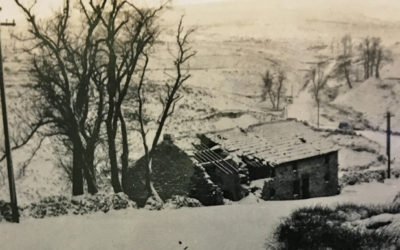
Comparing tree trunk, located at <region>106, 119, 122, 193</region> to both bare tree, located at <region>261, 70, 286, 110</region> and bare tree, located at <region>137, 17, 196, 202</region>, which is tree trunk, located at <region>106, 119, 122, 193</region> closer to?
bare tree, located at <region>137, 17, 196, 202</region>

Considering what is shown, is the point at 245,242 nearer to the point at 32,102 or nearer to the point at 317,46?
the point at 317,46

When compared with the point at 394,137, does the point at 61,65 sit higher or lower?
higher

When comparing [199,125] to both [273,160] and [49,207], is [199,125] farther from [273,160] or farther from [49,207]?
[49,207]

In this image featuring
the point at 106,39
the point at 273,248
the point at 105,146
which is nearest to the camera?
the point at 273,248

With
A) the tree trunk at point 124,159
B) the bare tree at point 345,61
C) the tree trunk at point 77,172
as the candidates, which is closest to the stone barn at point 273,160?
the bare tree at point 345,61

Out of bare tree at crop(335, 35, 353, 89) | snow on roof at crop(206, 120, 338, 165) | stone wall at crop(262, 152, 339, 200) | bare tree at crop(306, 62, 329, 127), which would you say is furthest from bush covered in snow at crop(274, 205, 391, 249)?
bare tree at crop(306, 62, 329, 127)

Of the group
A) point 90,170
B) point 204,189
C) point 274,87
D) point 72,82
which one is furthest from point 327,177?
point 72,82

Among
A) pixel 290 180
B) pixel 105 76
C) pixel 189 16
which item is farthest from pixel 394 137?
pixel 105 76
